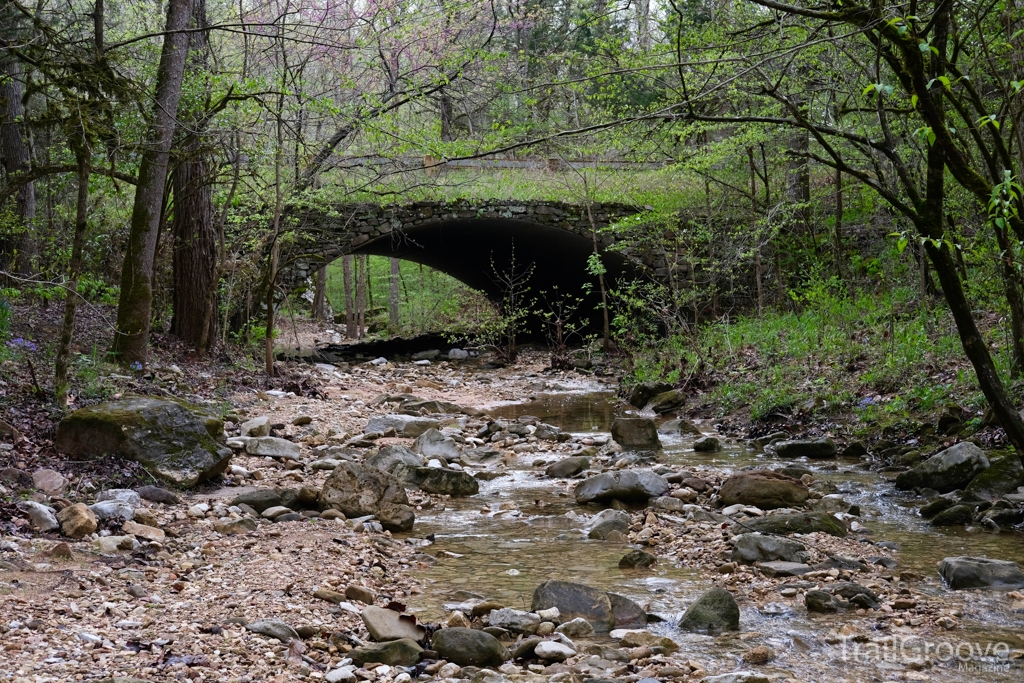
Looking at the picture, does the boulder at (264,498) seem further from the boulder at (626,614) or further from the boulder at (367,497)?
the boulder at (626,614)

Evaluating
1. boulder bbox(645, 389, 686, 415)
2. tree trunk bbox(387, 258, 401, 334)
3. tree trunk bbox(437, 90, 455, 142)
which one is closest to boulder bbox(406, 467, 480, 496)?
boulder bbox(645, 389, 686, 415)

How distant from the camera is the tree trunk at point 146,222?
814cm

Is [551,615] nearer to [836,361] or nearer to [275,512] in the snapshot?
[275,512]

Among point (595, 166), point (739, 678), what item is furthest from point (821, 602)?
point (595, 166)

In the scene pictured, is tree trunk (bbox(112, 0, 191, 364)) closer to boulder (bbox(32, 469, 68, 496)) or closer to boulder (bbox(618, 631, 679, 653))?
boulder (bbox(32, 469, 68, 496))

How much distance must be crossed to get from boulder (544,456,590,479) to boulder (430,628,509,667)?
3683mm

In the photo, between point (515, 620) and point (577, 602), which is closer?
point (515, 620)

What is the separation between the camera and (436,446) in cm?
743

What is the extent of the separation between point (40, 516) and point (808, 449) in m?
6.00

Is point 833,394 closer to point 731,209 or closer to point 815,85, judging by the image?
point 815,85

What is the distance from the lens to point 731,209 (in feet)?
48.2

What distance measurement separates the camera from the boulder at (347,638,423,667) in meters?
2.98

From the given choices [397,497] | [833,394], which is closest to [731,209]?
[833,394]

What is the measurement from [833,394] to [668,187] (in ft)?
27.8
